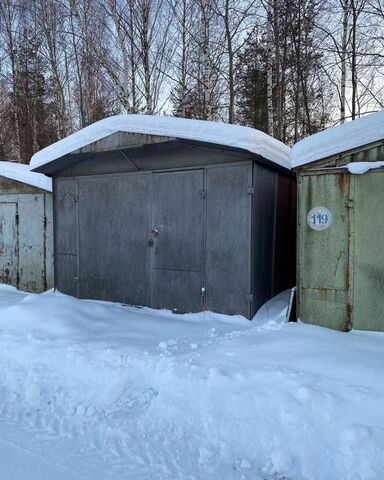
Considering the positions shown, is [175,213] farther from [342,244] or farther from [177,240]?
[342,244]

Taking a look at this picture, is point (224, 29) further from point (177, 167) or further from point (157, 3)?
point (177, 167)

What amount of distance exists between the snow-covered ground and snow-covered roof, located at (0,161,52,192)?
3371mm

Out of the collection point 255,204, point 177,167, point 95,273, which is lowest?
point 95,273

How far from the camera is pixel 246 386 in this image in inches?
122

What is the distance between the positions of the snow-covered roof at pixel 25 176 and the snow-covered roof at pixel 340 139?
4.58 meters

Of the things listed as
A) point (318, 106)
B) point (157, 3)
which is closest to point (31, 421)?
point (157, 3)

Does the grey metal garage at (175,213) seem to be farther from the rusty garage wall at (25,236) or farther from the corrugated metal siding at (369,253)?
the corrugated metal siding at (369,253)

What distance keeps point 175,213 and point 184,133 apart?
1112 mm

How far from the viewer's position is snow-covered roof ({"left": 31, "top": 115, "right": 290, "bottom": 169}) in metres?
4.75

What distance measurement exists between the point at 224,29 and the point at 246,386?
42.4 ft

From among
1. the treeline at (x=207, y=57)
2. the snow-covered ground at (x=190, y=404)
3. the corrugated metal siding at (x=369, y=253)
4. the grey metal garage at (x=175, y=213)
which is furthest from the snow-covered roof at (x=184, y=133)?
the treeline at (x=207, y=57)

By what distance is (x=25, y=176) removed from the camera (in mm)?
7477

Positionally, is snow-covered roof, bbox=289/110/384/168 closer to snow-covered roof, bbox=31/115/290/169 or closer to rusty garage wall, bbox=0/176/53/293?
snow-covered roof, bbox=31/115/290/169

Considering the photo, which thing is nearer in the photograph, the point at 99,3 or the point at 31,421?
the point at 31,421
